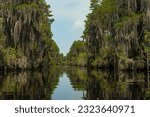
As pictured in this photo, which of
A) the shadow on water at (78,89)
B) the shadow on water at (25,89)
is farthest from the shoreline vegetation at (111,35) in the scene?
the shadow on water at (78,89)

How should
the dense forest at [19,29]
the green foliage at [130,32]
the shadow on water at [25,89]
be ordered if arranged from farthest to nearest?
1. the dense forest at [19,29]
2. the green foliage at [130,32]
3. the shadow on water at [25,89]

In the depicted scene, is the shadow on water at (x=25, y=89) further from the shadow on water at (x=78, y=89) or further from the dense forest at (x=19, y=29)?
the dense forest at (x=19, y=29)

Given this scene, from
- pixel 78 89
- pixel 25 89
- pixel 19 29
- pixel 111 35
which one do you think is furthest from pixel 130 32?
pixel 25 89

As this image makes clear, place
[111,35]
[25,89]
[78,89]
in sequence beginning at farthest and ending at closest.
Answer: [111,35] < [78,89] < [25,89]

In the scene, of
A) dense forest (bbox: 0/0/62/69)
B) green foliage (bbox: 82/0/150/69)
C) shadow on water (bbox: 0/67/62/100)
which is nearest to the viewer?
shadow on water (bbox: 0/67/62/100)

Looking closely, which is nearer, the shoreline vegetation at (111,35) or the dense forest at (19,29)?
the shoreline vegetation at (111,35)

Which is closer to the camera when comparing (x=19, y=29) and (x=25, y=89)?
(x=25, y=89)

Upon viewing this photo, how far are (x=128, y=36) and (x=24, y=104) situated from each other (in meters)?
28.8

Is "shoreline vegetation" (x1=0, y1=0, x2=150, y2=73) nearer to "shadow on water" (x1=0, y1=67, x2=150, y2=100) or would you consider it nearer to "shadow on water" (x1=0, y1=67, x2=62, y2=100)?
"shadow on water" (x1=0, y1=67, x2=62, y2=100)

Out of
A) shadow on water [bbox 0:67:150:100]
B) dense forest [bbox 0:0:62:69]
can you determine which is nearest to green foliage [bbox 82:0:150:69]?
dense forest [bbox 0:0:62:69]

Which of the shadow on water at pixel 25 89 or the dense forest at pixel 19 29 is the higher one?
the dense forest at pixel 19 29

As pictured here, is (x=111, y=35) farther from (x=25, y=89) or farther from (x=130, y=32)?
(x=25, y=89)

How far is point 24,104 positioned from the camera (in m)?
Answer: 9.61

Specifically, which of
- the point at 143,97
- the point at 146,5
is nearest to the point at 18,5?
the point at 146,5
